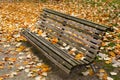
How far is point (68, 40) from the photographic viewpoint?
17.4ft

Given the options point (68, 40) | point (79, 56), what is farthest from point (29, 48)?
point (79, 56)

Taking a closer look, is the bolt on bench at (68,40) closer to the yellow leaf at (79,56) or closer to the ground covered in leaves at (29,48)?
the yellow leaf at (79,56)

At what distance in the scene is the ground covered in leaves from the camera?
507cm

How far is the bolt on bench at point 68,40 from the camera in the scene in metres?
4.43

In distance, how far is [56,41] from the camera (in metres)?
5.74

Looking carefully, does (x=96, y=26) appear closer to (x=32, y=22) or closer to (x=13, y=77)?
(x=13, y=77)

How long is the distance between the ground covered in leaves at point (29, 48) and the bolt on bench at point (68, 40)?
1.35ft

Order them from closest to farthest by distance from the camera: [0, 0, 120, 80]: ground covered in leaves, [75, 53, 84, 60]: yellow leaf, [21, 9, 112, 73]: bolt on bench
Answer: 1. [21, 9, 112, 73]: bolt on bench
2. [75, 53, 84, 60]: yellow leaf
3. [0, 0, 120, 80]: ground covered in leaves

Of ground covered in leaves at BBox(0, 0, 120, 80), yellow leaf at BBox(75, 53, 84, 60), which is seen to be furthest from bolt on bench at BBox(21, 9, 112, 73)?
ground covered in leaves at BBox(0, 0, 120, 80)

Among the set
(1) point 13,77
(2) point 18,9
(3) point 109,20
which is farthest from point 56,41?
(2) point 18,9

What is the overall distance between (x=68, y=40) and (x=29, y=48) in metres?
A: 1.59

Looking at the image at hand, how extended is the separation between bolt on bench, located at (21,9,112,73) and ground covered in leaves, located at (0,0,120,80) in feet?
1.35

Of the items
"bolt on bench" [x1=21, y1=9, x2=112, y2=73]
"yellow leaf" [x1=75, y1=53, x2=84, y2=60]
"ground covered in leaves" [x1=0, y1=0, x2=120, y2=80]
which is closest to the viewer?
"bolt on bench" [x1=21, y1=9, x2=112, y2=73]

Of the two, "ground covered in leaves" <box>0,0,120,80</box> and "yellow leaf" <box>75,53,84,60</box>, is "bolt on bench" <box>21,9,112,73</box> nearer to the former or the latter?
"yellow leaf" <box>75,53,84,60</box>
